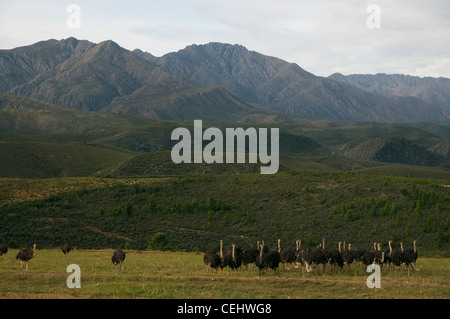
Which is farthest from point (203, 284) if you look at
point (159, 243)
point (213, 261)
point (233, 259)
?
point (159, 243)

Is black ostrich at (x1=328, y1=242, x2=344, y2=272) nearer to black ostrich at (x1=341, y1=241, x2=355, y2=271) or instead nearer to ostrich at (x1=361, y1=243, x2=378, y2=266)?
black ostrich at (x1=341, y1=241, x2=355, y2=271)

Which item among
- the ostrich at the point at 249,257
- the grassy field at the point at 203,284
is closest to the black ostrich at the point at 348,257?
the grassy field at the point at 203,284

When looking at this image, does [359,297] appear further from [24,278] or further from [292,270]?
[24,278]

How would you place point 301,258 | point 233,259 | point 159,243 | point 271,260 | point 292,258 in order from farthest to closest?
point 159,243 → point 292,258 → point 301,258 → point 233,259 → point 271,260

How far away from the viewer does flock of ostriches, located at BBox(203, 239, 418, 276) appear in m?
26.8

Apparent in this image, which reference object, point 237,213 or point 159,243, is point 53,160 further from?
point 159,243

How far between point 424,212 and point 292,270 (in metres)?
41.8

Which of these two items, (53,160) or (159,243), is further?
(53,160)

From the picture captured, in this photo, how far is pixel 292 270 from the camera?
28.8 meters

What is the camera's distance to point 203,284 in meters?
22.8

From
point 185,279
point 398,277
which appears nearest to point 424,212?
point 398,277

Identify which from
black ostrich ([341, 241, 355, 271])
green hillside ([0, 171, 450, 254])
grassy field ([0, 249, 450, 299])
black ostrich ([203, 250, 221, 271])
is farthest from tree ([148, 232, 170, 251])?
black ostrich ([341, 241, 355, 271])

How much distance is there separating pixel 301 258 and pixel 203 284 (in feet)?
22.2

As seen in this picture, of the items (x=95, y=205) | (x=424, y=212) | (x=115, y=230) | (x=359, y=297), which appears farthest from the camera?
(x=95, y=205)
